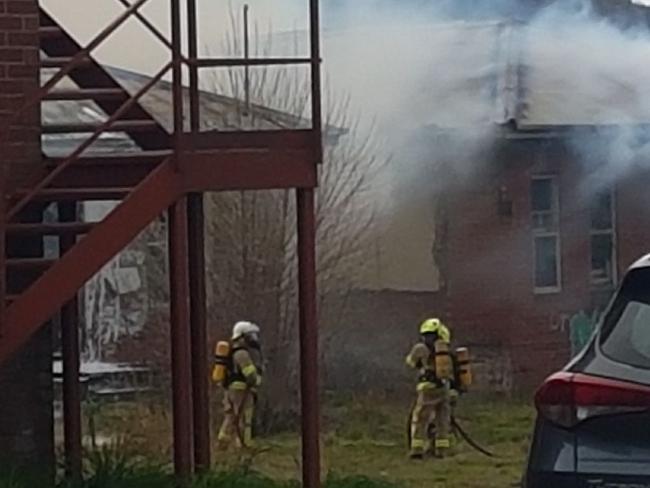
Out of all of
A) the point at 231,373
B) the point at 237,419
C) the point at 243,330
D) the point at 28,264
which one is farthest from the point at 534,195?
the point at 28,264

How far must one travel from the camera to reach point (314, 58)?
9.96m

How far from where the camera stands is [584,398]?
7316mm

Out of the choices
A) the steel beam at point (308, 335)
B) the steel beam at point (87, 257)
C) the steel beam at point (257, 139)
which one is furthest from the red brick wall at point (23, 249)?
the steel beam at point (308, 335)

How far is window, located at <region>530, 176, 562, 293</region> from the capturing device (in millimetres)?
23391

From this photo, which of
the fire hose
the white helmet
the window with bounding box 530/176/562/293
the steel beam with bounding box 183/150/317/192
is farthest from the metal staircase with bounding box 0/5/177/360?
the window with bounding box 530/176/562/293

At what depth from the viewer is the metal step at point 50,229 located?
9.66m

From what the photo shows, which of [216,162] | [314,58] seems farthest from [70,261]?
[314,58]

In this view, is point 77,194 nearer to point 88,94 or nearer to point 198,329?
point 88,94

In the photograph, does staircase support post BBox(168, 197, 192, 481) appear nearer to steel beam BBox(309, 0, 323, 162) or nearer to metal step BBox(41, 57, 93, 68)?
steel beam BBox(309, 0, 323, 162)

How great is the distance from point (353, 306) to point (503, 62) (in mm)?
4196

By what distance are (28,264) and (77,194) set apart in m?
0.45

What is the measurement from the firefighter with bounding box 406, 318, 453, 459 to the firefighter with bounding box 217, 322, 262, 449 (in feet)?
4.46

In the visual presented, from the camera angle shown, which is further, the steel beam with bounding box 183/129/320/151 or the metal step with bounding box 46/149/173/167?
→ the metal step with bounding box 46/149/173/167

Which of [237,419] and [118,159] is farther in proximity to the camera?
[237,419]
